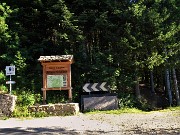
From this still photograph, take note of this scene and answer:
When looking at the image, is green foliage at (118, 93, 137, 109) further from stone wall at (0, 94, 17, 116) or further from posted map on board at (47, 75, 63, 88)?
stone wall at (0, 94, 17, 116)

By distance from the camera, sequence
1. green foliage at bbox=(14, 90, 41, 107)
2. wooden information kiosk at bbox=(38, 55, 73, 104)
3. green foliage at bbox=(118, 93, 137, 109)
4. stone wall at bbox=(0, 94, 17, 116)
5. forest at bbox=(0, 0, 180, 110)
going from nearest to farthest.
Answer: stone wall at bbox=(0, 94, 17, 116) < green foliage at bbox=(14, 90, 41, 107) < wooden information kiosk at bbox=(38, 55, 73, 104) < green foliage at bbox=(118, 93, 137, 109) < forest at bbox=(0, 0, 180, 110)

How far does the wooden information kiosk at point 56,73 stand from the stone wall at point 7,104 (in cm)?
171

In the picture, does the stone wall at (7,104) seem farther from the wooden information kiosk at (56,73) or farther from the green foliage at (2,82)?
the wooden information kiosk at (56,73)

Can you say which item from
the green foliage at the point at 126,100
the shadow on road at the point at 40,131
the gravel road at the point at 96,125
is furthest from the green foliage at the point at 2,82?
the green foliage at the point at 126,100

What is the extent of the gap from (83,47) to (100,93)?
125 inches

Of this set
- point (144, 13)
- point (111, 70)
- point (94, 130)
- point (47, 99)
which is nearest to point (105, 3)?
point (144, 13)

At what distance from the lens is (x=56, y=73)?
15.1 meters

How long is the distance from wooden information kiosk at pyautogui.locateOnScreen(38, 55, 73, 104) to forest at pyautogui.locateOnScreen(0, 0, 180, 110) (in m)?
0.88

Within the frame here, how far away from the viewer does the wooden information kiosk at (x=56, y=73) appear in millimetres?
14844

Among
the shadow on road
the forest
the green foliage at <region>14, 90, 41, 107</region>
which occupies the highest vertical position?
the forest

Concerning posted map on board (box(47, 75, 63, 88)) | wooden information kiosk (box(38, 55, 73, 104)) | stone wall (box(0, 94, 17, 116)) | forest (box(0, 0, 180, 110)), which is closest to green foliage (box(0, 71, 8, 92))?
forest (box(0, 0, 180, 110))

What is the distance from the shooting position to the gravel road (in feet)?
30.9

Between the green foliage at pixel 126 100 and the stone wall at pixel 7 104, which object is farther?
the green foliage at pixel 126 100

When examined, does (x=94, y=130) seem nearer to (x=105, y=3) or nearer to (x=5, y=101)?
(x=5, y=101)
